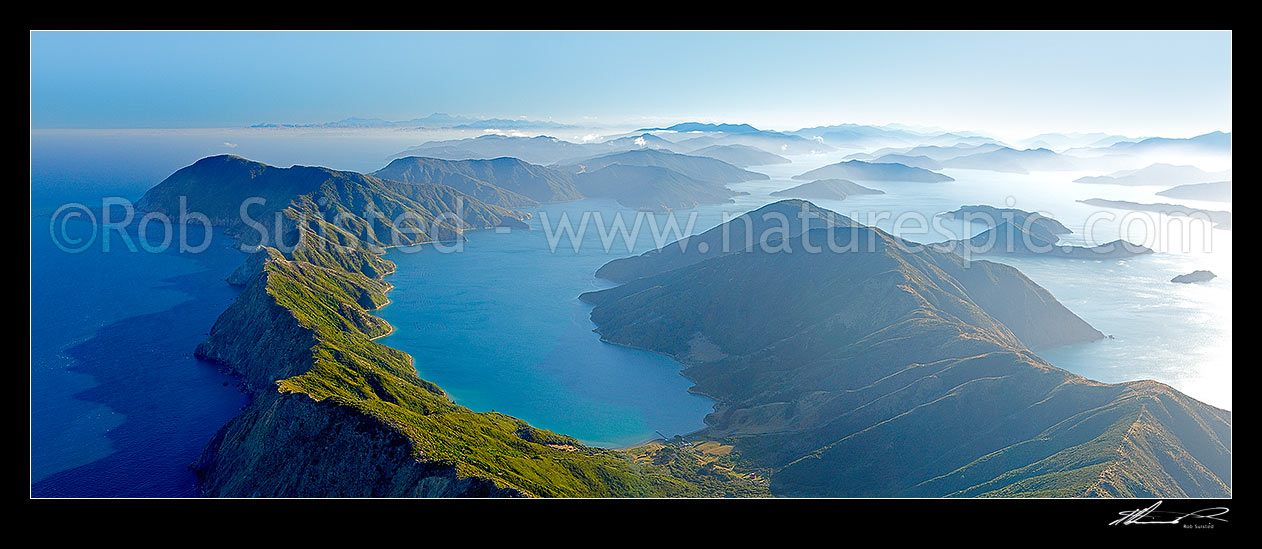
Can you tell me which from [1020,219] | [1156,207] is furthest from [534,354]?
[1156,207]

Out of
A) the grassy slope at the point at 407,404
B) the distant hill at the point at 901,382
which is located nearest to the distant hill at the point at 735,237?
the distant hill at the point at 901,382

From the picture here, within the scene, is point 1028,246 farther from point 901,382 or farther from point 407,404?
point 407,404

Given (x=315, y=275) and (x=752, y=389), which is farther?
(x=315, y=275)

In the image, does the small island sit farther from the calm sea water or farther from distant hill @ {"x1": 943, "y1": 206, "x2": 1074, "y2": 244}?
distant hill @ {"x1": 943, "y1": 206, "x2": 1074, "y2": 244}

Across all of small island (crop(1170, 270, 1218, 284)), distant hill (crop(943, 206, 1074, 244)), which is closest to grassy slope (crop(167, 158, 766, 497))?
small island (crop(1170, 270, 1218, 284))

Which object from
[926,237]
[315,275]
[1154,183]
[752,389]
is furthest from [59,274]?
[1154,183]
